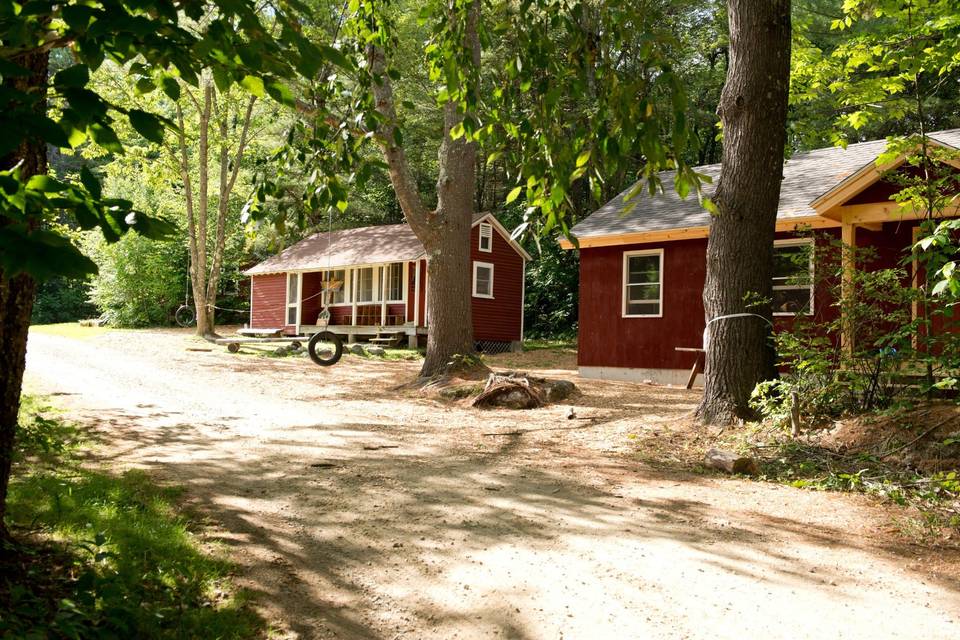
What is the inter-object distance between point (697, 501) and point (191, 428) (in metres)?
5.49

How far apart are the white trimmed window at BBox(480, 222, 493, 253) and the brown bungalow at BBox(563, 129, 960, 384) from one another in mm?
8693

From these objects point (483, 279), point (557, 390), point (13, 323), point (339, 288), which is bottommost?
point (557, 390)

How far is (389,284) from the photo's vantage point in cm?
2588

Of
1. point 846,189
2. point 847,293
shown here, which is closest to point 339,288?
point 846,189

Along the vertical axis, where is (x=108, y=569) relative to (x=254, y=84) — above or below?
below

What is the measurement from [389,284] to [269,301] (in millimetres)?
7544

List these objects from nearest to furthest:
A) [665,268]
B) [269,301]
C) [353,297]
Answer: [665,268] < [353,297] < [269,301]

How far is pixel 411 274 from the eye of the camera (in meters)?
25.1

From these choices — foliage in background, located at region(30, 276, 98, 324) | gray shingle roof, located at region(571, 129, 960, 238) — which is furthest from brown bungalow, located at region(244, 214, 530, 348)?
foliage in background, located at region(30, 276, 98, 324)

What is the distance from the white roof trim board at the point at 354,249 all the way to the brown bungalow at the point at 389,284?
37 mm

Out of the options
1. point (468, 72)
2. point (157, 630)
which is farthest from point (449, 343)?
point (157, 630)

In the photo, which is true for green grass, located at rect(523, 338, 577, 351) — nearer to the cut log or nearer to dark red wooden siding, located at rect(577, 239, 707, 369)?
dark red wooden siding, located at rect(577, 239, 707, 369)

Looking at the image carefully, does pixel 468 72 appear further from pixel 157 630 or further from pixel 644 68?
pixel 157 630

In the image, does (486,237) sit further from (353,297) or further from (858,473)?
(858,473)
